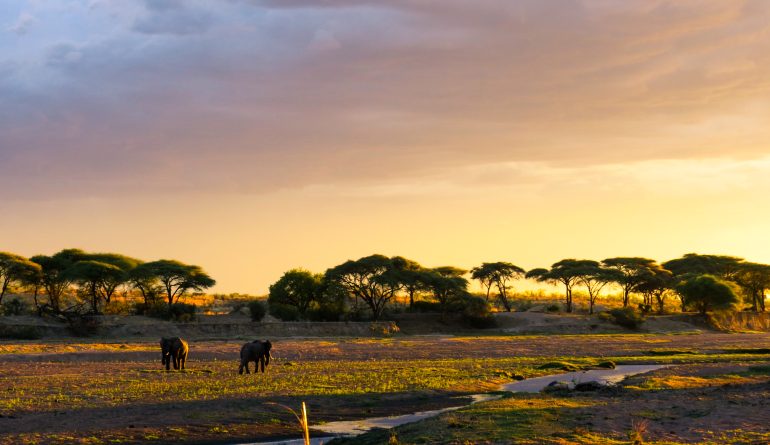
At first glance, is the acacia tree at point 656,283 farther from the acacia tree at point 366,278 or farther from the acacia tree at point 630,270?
the acacia tree at point 366,278

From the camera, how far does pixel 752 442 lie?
64.3ft

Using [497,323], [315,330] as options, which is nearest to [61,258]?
[315,330]

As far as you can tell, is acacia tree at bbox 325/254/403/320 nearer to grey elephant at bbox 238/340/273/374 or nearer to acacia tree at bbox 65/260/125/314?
acacia tree at bbox 65/260/125/314

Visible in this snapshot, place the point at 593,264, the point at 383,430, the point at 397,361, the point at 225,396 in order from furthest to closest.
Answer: the point at 593,264 → the point at 397,361 → the point at 225,396 → the point at 383,430

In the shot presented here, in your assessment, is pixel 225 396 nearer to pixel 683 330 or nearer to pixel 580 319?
pixel 580 319

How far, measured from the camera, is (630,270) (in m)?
122

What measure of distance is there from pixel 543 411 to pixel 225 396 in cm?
1215

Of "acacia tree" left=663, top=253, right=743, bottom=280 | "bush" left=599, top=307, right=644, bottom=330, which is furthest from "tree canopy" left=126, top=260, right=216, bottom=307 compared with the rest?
"acacia tree" left=663, top=253, right=743, bottom=280

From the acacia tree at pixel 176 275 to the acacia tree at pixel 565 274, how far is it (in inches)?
2110

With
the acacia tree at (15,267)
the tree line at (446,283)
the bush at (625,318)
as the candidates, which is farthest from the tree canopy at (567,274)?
the acacia tree at (15,267)

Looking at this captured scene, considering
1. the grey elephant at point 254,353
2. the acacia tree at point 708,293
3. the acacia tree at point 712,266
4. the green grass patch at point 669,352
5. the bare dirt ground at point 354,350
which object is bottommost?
the green grass patch at point 669,352

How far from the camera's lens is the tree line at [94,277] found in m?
89.2

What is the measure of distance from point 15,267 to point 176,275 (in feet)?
58.4

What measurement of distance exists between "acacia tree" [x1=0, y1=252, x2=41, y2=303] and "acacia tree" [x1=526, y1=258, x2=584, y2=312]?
73271mm
